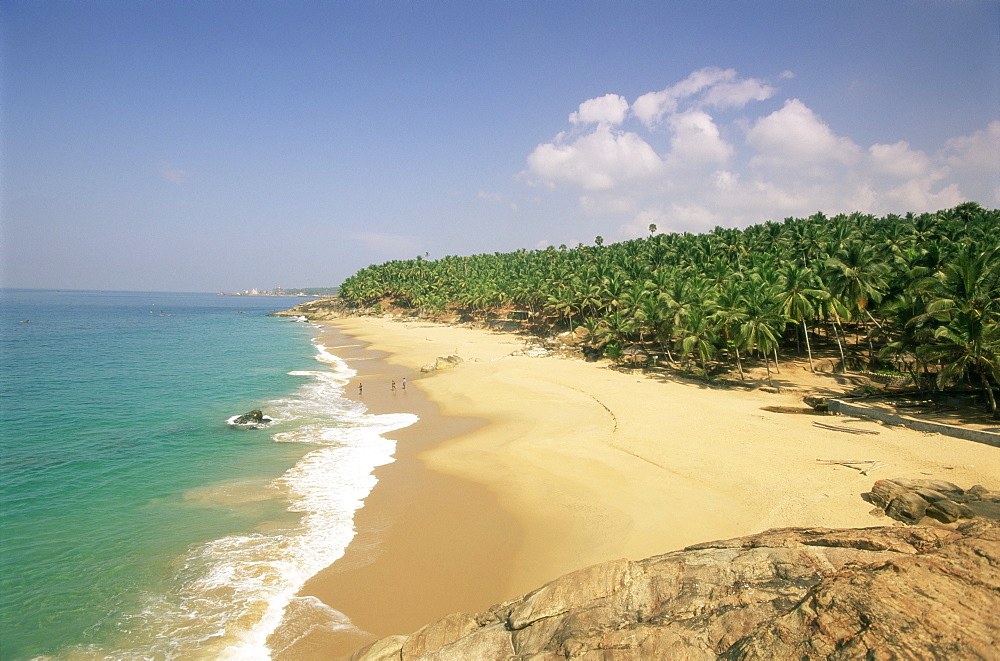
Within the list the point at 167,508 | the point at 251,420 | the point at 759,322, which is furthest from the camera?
the point at 759,322

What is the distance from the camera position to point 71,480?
1775 centimetres

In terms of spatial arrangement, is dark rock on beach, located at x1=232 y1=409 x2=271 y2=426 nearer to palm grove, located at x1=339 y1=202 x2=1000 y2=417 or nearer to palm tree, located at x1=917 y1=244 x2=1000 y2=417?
palm grove, located at x1=339 y1=202 x2=1000 y2=417

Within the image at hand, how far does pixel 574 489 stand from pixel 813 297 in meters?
25.0

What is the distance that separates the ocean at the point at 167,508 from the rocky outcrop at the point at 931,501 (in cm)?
1446

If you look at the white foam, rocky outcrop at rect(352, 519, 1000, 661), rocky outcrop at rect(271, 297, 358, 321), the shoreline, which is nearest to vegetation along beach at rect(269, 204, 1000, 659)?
the shoreline

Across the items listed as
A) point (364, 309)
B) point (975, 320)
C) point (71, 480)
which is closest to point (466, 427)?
point (71, 480)

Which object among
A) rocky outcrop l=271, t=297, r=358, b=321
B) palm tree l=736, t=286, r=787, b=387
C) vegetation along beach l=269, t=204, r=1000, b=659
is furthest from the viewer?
rocky outcrop l=271, t=297, r=358, b=321

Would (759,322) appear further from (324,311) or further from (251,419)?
(324,311)

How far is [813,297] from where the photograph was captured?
3073 centimetres

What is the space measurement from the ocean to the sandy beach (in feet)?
4.56

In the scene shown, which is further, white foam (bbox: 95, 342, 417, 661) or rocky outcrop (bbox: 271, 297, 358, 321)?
rocky outcrop (bbox: 271, 297, 358, 321)

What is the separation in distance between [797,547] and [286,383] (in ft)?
123

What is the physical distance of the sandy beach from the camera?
36.9ft

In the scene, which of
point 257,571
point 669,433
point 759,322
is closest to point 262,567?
point 257,571
